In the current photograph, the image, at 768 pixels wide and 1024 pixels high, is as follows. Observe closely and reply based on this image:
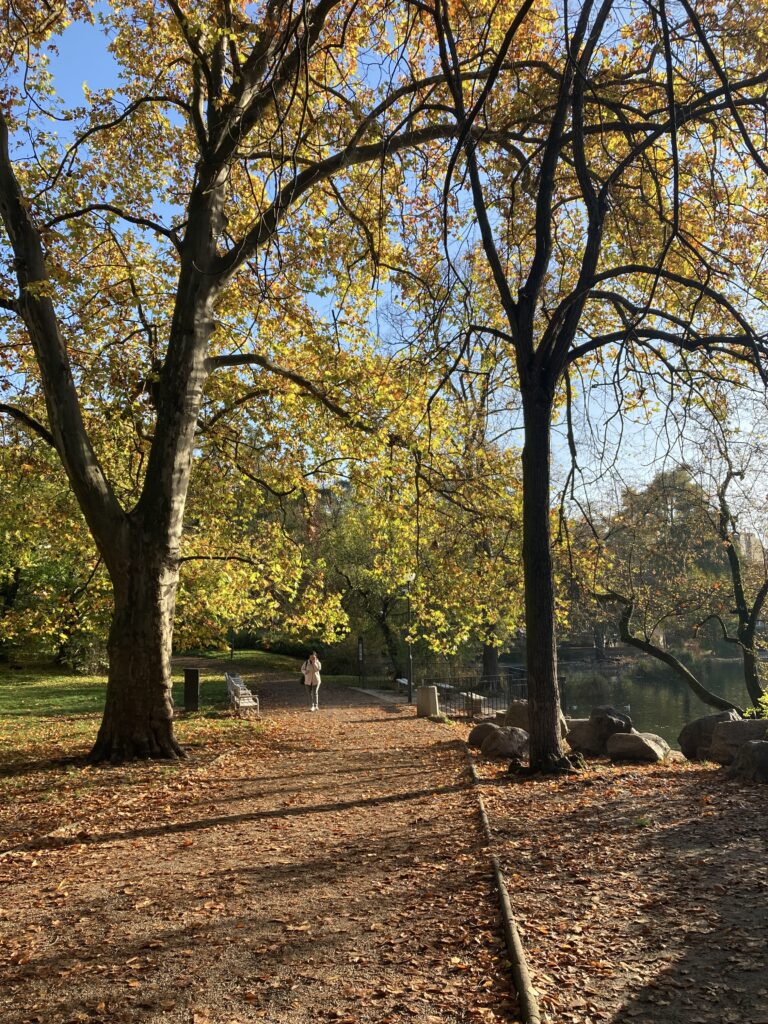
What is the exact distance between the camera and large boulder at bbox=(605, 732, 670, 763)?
395 inches

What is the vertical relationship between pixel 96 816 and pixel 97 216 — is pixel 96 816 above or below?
below

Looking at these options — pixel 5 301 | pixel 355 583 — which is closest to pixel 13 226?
pixel 5 301

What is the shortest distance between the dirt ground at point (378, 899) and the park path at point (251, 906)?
2 centimetres

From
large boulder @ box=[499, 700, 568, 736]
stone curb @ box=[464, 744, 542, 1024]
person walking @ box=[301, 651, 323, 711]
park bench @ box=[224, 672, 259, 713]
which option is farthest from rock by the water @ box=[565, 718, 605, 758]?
person walking @ box=[301, 651, 323, 711]

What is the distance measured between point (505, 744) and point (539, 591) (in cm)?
300

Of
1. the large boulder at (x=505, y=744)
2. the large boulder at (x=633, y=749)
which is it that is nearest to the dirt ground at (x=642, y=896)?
the large boulder at (x=633, y=749)

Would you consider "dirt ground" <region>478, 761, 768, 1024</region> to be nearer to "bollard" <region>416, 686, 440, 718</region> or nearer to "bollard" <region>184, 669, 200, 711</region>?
"bollard" <region>416, 686, 440, 718</region>

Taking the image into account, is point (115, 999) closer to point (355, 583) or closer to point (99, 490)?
point (99, 490)

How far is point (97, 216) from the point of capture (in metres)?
11.9

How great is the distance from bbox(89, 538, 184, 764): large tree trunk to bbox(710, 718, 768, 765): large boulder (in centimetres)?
744

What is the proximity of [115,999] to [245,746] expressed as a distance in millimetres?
8856

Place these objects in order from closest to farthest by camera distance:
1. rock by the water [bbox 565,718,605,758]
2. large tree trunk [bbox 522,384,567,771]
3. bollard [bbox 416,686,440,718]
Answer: large tree trunk [bbox 522,384,567,771] → rock by the water [bbox 565,718,605,758] → bollard [bbox 416,686,440,718]

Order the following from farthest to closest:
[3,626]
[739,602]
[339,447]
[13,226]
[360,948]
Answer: [739,602] → [339,447] → [3,626] → [13,226] → [360,948]

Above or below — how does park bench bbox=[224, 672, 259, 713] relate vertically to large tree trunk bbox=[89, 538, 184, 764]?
below
